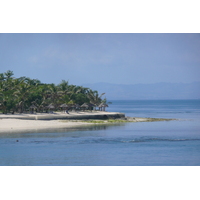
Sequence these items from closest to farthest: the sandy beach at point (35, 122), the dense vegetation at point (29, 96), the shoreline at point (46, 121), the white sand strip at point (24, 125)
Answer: the white sand strip at point (24, 125) < the sandy beach at point (35, 122) < the shoreline at point (46, 121) < the dense vegetation at point (29, 96)

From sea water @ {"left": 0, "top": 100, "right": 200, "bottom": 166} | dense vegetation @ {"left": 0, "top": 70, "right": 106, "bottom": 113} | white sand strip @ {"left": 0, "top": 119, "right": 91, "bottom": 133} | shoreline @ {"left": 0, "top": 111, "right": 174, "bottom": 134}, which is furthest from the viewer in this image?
dense vegetation @ {"left": 0, "top": 70, "right": 106, "bottom": 113}

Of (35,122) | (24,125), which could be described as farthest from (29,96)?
(24,125)

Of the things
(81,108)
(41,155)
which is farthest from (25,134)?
(81,108)

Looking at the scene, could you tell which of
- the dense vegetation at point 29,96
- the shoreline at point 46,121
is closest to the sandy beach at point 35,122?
the shoreline at point 46,121

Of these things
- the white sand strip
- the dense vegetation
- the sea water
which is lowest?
the sea water

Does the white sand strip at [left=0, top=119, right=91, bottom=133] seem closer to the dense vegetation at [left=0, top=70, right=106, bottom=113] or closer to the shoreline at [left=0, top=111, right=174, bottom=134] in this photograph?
the shoreline at [left=0, top=111, right=174, bottom=134]

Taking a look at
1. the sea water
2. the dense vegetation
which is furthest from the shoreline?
the sea water

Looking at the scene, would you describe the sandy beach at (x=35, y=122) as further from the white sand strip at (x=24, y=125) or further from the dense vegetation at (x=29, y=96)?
the dense vegetation at (x=29, y=96)

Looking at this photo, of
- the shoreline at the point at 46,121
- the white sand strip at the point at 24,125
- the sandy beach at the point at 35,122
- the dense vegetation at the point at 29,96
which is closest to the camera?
the white sand strip at the point at 24,125

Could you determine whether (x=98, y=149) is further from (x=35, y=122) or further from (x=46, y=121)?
(x=46, y=121)

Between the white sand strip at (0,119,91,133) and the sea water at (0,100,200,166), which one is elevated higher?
the white sand strip at (0,119,91,133)

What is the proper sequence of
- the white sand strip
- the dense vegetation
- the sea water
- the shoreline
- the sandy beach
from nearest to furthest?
the sea water
the white sand strip
the sandy beach
the shoreline
the dense vegetation

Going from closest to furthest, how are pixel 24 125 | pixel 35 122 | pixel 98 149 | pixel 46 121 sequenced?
pixel 98 149
pixel 24 125
pixel 35 122
pixel 46 121
